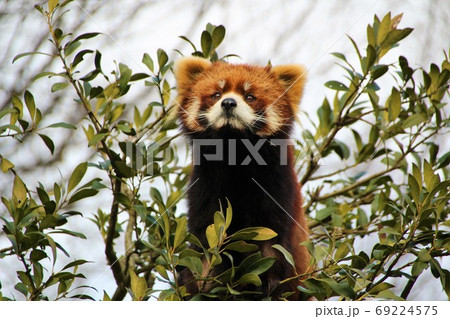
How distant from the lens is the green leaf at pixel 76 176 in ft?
9.57

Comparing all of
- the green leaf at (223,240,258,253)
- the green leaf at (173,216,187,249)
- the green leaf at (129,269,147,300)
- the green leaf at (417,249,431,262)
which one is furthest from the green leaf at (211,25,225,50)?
the green leaf at (417,249,431,262)

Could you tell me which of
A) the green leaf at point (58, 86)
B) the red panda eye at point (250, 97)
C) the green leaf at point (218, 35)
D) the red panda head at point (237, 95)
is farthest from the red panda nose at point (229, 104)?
the green leaf at point (58, 86)

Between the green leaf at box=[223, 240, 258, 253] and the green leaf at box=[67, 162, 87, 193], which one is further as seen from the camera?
the green leaf at box=[67, 162, 87, 193]

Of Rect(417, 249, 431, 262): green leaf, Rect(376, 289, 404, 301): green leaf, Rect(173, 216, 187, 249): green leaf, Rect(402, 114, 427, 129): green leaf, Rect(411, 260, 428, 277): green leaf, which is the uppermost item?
Rect(402, 114, 427, 129): green leaf

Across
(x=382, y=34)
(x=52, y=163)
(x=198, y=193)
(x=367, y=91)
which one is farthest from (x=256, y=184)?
(x=52, y=163)

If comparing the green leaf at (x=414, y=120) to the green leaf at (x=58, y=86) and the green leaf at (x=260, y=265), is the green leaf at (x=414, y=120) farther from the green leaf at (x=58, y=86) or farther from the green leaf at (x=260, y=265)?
the green leaf at (x=58, y=86)

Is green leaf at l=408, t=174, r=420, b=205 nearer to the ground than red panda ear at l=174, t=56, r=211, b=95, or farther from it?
nearer to the ground

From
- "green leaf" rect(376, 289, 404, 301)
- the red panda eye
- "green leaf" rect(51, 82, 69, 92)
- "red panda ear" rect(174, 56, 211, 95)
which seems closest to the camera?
"green leaf" rect(376, 289, 404, 301)

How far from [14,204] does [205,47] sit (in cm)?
150

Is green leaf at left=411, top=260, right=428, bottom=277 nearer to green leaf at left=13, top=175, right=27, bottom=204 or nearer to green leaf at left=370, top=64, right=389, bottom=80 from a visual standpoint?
green leaf at left=370, top=64, right=389, bottom=80

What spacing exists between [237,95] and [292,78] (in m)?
0.61

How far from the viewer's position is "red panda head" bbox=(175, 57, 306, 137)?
342 cm

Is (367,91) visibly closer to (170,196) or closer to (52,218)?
(170,196)

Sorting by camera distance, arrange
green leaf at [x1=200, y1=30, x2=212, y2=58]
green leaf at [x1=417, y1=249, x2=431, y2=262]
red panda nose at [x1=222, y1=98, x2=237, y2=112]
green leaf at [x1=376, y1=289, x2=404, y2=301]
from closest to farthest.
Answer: green leaf at [x1=376, y1=289, x2=404, y2=301] < green leaf at [x1=417, y1=249, x2=431, y2=262] < red panda nose at [x1=222, y1=98, x2=237, y2=112] < green leaf at [x1=200, y1=30, x2=212, y2=58]
